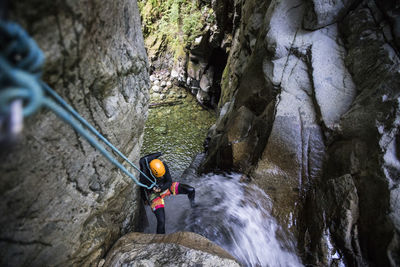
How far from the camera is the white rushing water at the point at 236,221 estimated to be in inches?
132

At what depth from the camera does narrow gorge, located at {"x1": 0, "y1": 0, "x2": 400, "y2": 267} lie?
5.58 ft

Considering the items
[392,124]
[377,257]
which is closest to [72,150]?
[377,257]

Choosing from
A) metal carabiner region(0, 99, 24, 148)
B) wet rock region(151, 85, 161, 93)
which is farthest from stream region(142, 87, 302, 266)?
wet rock region(151, 85, 161, 93)

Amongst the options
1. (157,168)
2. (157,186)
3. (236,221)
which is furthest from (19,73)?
(236,221)

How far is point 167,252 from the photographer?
8.61 ft

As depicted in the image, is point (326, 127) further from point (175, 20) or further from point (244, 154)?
point (175, 20)

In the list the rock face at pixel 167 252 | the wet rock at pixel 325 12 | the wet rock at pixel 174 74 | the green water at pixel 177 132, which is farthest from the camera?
the wet rock at pixel 174 74

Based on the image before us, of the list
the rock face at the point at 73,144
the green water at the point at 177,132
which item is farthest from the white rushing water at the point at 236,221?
the green water at the point at 177,132

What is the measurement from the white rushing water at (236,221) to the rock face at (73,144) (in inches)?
76.6

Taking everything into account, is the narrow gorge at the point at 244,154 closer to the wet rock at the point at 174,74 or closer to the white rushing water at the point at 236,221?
the white rushing water at the point at 236,221

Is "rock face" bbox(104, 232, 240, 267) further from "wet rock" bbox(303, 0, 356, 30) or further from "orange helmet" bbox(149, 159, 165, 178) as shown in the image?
"wet rock" bbox(303, 0, 356, 30)

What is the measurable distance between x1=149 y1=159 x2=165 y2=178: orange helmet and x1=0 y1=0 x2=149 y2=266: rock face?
87 centimetres

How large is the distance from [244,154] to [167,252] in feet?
9.90

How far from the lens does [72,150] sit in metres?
1.99
